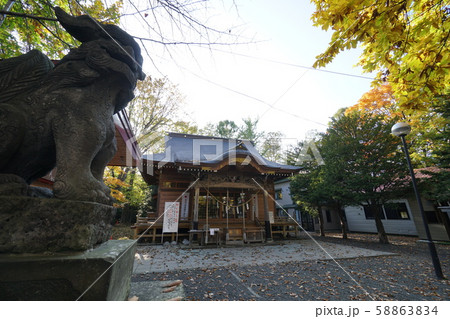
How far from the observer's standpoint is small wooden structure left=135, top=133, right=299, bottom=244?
29.6 ft

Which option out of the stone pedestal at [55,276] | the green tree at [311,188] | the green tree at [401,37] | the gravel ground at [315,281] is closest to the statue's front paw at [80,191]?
the stone pedestal at [55,276]

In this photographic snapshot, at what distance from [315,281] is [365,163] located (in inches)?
318

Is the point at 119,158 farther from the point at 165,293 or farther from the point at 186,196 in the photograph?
the point at 186,196

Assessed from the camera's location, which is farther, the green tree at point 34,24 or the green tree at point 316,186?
the green tree at point 316,186

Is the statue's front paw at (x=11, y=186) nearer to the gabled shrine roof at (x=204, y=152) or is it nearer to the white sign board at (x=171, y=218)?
the white sign board at (x=171, y=218)

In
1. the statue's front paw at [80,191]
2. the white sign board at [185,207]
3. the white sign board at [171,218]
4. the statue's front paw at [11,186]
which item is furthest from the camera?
the white sign board at [185,207]

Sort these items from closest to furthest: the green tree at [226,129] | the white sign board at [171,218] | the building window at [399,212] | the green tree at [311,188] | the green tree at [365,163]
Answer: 1. the white sign board at [171,218]
2. the green tree at [365,163]
3. the green tree at [311,188]
4. the building window at [399,212]
5. the green tree at [226,129]

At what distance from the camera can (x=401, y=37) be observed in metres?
2.52

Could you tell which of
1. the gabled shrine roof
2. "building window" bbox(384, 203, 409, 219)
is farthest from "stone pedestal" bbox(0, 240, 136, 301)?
"building window" bbox(384, 203, 409, 219)

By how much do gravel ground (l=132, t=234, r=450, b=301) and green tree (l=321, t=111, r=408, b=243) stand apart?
14.2 feet

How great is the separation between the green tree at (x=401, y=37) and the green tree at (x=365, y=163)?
25.9 ft

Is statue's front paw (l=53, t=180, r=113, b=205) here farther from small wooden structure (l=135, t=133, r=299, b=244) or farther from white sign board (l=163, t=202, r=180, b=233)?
white sign board (l=163, t=202, r=180, b=233)

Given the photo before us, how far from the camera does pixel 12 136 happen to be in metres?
1.34

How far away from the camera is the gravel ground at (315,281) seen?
324 cm
